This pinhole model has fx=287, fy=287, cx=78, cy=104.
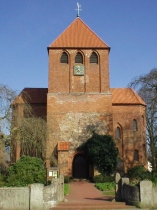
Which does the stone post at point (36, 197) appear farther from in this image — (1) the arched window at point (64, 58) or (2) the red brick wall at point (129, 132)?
(2) the red brick wall at point (129, 132)

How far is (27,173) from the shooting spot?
18.1 metres

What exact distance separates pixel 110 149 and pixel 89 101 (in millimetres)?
5197

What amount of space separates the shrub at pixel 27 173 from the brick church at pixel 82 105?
6.38 meters

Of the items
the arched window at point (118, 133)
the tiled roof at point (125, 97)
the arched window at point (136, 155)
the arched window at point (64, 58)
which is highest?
the arched window at point (64, 58)

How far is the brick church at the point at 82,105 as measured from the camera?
27.6 m

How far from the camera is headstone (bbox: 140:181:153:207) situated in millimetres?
12688

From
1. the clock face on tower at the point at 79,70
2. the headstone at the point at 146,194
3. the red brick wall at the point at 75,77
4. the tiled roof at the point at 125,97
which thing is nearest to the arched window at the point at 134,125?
the tiled roof at the point at 125,97

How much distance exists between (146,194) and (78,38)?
21.4 m

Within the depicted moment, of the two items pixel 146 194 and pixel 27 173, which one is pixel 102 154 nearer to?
pixel 27 173

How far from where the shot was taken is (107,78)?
29266 millimetres

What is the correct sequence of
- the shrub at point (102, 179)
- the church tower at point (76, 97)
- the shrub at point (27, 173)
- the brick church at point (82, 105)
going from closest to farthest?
the shrub at point (27, 173) < the shrub at point (102, 179) < the church tower at point (76, 97) < the brick church at point (82, 105)

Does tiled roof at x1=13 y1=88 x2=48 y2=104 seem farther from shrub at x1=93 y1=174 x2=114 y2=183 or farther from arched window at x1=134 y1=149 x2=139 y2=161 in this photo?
arched window at x1=134 y1=149 x2=139 y2=161

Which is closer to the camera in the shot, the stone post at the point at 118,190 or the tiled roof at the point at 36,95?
the stone post at the point at 118,190

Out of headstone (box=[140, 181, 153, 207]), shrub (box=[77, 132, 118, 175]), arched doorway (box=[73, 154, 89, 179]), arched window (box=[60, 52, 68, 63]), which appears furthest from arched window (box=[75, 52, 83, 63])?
headstone (box=[140, 181, 153, 207])
